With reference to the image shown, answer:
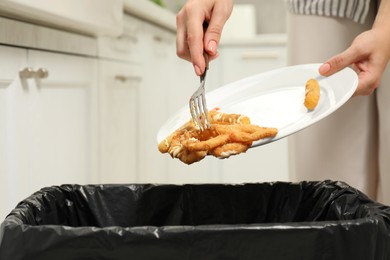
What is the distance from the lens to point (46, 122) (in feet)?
3.97

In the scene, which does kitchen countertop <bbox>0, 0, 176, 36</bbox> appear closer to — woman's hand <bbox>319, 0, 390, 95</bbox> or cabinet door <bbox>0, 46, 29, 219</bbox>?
cabinet door <bbox>0, 46, 29, 219</bbox>

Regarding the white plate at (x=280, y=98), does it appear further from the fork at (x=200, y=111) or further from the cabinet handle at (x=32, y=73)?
the cabinet handle at (x=32, y=73)

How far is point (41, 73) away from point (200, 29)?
0.40 metres

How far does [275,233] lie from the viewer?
592 mm

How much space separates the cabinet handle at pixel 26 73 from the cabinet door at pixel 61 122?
0.04 feet

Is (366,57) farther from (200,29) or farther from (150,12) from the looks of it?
(150,12)

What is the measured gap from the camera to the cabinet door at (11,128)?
1051 mm

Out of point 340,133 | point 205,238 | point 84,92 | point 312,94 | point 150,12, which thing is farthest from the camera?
point 150,12

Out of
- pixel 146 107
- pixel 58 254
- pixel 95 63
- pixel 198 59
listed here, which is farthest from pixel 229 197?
pixel 146 107

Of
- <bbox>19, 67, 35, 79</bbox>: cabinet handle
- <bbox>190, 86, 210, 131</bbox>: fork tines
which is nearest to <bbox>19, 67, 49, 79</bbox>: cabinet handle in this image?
<bbox>19, 67, 35, 79</bbox>: cabinet handle

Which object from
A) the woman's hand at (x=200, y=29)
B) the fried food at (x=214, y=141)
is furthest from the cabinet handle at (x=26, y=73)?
the fried food at (x=214, y=141)

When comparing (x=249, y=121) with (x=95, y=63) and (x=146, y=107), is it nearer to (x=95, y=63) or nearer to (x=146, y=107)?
(x=95, y=63)

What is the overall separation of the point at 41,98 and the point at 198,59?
1.41ft

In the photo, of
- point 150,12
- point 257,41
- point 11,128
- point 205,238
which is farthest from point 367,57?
point 257,41
